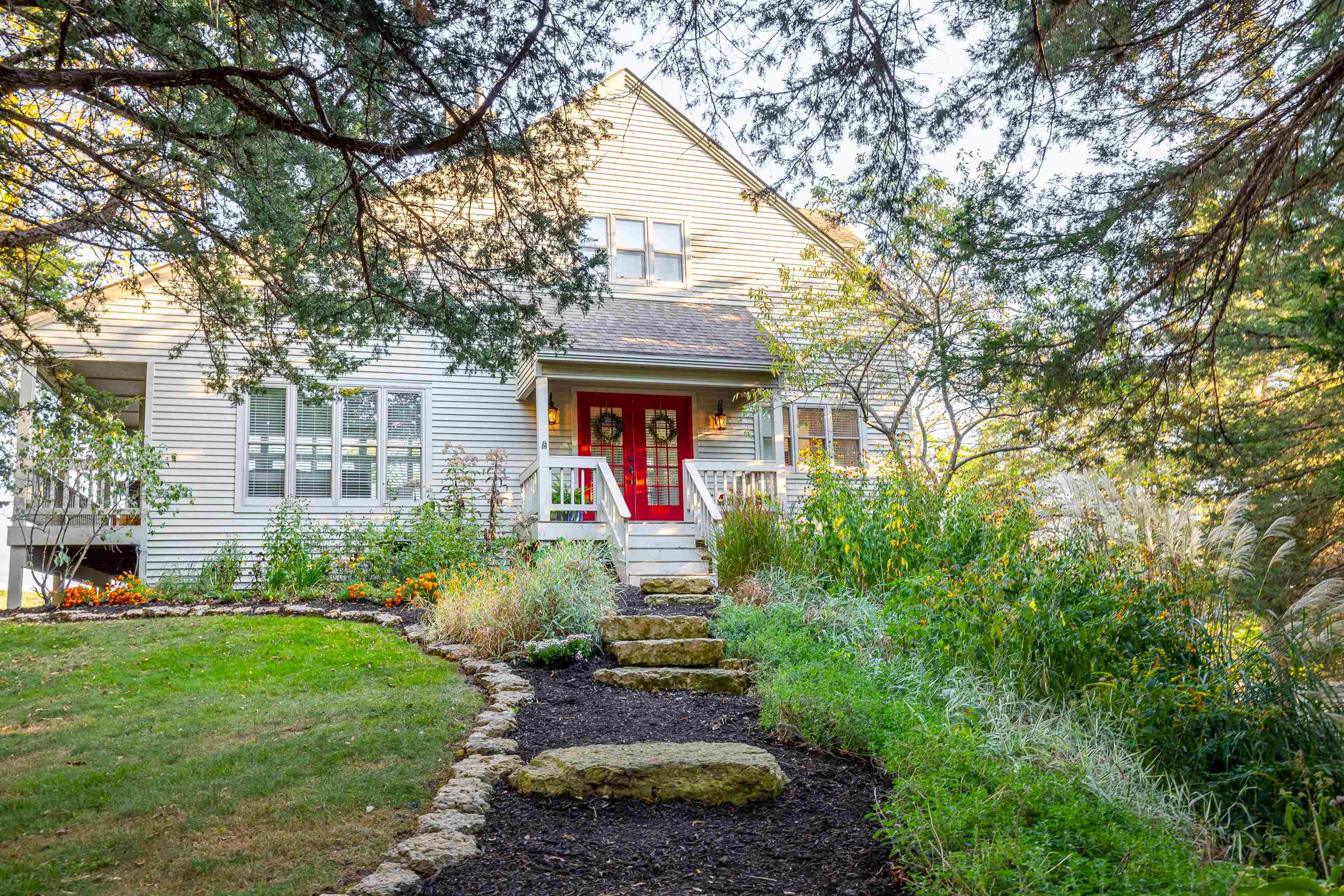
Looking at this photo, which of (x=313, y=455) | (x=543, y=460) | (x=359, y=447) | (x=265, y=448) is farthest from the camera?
(x=359, y=447)

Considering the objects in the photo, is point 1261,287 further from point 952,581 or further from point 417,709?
point 417,709

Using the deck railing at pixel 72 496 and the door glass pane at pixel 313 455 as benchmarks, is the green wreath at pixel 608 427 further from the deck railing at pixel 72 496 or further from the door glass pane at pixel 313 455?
the deck railing at pixel 72 496

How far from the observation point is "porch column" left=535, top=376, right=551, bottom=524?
10.9 m

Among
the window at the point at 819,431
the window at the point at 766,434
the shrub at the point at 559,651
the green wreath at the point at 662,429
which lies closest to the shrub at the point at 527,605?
the shrub at the point at 559,651

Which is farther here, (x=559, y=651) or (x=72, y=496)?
(x=72, y=496)

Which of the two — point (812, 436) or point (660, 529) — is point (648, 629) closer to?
point (660, 529)

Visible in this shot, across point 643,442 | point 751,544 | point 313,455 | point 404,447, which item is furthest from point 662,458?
point 751,544

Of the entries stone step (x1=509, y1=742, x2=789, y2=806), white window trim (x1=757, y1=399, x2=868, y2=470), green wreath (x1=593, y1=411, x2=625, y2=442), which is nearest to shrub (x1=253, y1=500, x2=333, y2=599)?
green wreath (x1=593, y1=411, x2=625, y2=442)

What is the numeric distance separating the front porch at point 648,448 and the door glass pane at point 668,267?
697 mm

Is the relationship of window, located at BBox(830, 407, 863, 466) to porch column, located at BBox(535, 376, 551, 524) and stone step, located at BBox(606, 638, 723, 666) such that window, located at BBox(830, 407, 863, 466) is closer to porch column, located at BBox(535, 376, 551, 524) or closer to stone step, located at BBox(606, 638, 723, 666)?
porch column, located at BBox(535, 376, 551, 524)

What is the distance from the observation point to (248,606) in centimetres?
953

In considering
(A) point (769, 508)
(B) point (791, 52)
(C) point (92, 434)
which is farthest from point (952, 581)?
(C) point (92, 434)

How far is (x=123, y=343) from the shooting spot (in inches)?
454

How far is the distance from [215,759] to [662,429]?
371 inches
